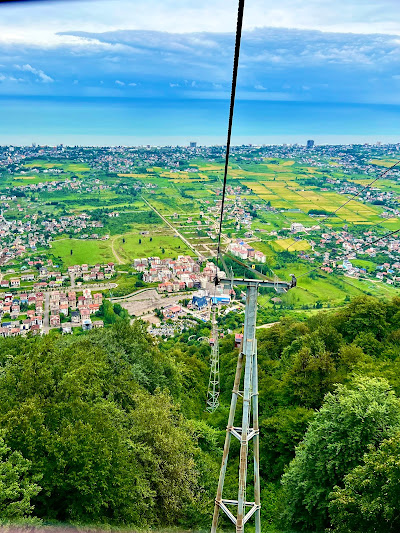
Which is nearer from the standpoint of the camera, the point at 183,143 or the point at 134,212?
the point at 134,212

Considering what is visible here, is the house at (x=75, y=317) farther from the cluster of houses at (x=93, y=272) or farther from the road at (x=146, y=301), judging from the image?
the cluster of houses at (x=93, y=272)

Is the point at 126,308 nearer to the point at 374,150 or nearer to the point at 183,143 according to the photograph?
the point at 374,150

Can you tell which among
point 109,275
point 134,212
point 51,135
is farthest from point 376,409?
point 51,135

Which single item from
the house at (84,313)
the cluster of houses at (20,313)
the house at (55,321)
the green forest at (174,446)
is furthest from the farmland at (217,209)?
the green forest at (174,446)

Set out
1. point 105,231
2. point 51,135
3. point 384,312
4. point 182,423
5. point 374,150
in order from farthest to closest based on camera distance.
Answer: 1. point 51,135
2. point 374,150
3. point 105,231
4. point 384,312
5. point 182,423

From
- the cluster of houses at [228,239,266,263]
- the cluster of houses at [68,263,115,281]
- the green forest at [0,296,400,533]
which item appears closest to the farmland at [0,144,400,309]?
the cluster of houses at [228,239,266,263]

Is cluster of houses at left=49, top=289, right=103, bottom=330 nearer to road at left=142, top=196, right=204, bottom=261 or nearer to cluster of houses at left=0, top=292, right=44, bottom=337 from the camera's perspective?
cluster of houses at left=0, top=292, right=44, bottom=337

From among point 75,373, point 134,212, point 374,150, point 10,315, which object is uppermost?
point 374,150
